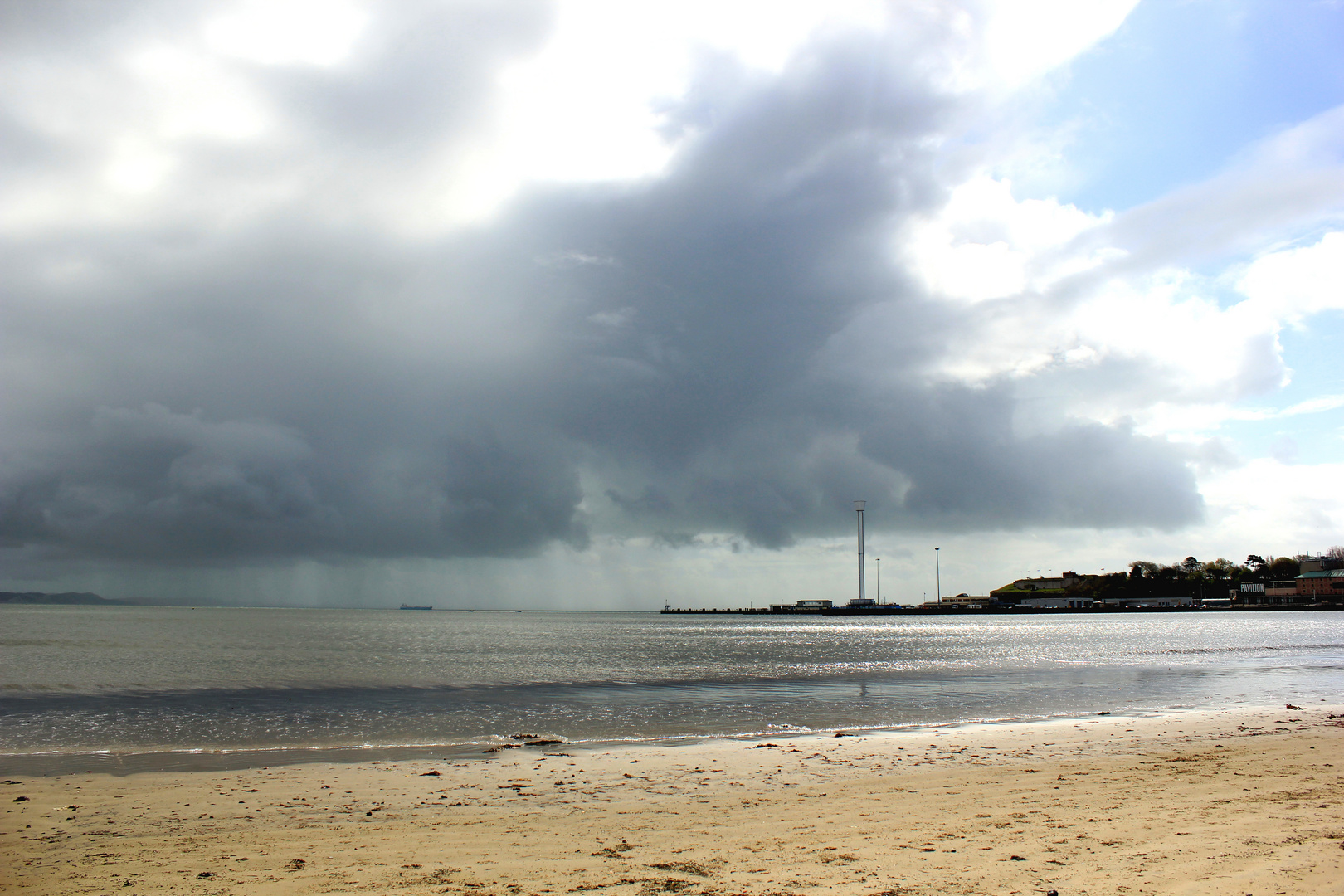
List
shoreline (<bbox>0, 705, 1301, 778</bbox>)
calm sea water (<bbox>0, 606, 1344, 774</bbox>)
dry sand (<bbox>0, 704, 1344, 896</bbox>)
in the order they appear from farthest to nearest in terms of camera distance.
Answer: calm sea water (<bbox>0, 606, 1344, 774</bbox>)
shoreline (<bbox>0, 705, 1301, 778</bbox>)
dry sand (<bbox>0, 704, 1344, 896</bbox>)

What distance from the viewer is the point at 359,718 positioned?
28266 mm

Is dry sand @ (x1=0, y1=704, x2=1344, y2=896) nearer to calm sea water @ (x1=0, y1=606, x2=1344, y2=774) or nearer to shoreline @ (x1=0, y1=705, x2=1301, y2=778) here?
shoreline @ (x1=0, y1=705, x2=1301, y2=778)

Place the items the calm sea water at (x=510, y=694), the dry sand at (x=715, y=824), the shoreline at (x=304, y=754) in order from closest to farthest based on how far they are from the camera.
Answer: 1. the dry sand at (x=715, y=824)
2. the shoreline at (x=304, y=754)
3. the calm sea water at (x=510, y=694)

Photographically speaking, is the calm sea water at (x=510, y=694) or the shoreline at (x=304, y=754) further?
the calm sea water at (x=510, y=694)

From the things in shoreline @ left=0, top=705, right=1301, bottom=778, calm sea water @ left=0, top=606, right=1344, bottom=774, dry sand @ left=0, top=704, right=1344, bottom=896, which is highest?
dry sand @ left=0, top=704, right=1344, bottom=896

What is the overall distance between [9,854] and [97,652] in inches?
2554

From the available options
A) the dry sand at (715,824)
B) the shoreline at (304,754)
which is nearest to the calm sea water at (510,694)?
the shoreline at (304,754)

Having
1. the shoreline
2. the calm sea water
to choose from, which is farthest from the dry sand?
the calm sea water

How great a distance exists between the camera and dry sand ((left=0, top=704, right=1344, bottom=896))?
990 centimetres

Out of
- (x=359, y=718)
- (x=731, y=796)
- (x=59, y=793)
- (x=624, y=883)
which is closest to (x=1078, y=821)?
(x=731, y=796)

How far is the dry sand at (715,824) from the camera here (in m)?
9.90

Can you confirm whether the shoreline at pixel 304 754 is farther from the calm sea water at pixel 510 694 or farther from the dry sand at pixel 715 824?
the dry sand at pixel 715 824

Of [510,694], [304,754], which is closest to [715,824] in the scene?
[304,754]

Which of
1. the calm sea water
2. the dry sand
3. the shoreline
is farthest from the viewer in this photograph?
the calm sea water
